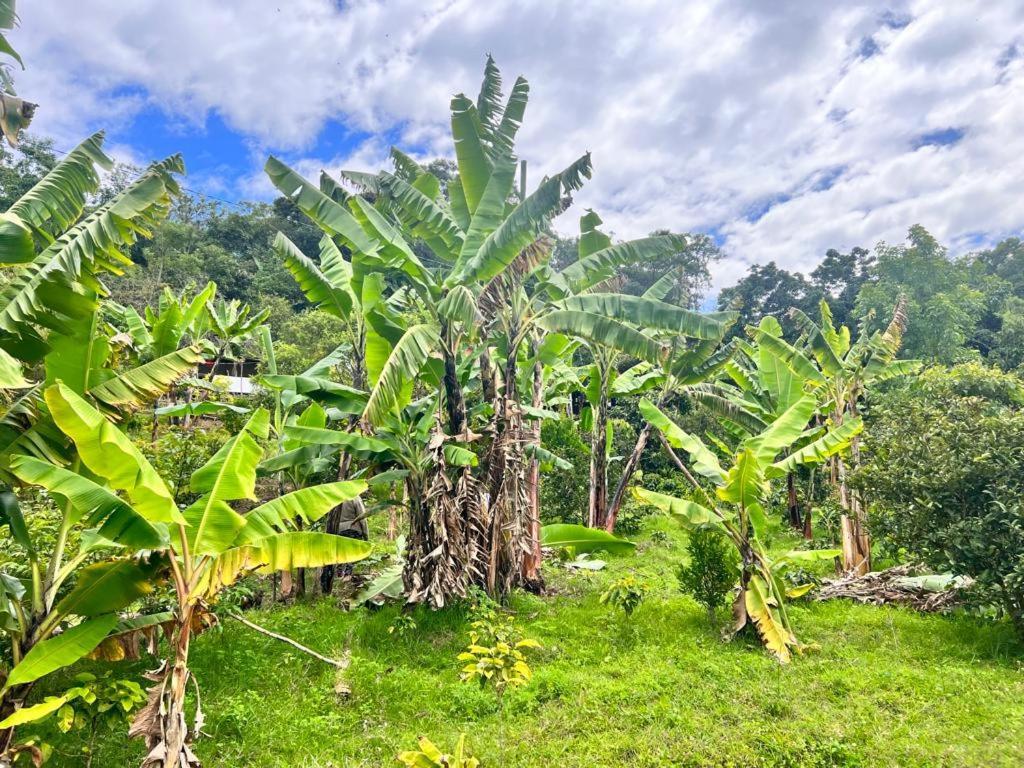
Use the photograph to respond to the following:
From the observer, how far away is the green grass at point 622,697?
453 cm

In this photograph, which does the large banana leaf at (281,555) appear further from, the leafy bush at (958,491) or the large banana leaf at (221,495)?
the leafy bush at (958,491)

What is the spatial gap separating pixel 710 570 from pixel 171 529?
6314 millimetres

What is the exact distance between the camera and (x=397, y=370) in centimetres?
598

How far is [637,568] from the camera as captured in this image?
11070 mm

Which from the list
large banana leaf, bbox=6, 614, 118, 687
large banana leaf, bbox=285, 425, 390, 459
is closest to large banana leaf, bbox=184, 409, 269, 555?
large banana leaf, bbox=6, 614, 118, 687

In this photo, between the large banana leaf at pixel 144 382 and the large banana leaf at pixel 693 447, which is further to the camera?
the large banana leaf at pixel 693 447

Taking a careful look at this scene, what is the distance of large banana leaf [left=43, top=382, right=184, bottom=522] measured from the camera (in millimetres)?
3625

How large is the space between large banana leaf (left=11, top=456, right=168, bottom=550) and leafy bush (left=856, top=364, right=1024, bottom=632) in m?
7.99

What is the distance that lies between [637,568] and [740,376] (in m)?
5.05

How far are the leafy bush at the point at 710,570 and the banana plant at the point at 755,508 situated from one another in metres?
0.21

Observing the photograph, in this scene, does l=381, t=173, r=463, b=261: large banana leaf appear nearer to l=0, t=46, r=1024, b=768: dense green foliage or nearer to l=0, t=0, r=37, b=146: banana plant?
l=0, t=46, r=1024, b=768: dense green foliage

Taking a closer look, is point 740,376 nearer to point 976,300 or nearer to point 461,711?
point 461,711

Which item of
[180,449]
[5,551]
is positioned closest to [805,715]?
[5,551]

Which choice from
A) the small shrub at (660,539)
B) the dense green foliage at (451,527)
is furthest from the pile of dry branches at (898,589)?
the small shrub at (660,539)
